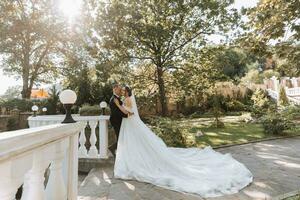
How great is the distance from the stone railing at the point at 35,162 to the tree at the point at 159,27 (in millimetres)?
9322

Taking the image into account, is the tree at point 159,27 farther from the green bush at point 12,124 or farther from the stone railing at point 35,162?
the stone railing at point 35,162

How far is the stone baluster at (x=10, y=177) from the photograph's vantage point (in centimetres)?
103

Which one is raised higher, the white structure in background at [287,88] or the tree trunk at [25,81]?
the tree trunk at [25,81]

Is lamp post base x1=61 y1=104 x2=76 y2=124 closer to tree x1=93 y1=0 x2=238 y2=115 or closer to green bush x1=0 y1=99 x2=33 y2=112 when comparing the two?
tree x1=93 y1=0 x2=238 y2=115

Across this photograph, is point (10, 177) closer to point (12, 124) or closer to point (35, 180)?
point (35, 180)

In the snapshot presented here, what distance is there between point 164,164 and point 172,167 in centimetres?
17

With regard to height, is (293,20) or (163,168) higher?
(293,20)

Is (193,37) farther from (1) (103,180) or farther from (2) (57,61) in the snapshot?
(2) (57,61)

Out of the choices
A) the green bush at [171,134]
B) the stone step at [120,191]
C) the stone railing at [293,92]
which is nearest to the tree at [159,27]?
the green bush at [171,134]

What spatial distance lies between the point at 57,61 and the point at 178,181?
20.6m

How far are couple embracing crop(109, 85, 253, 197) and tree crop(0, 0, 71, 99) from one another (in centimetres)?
1543

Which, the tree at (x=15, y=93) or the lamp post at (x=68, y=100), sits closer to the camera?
the lamp post at (x=68, y=100)

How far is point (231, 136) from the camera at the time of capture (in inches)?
388

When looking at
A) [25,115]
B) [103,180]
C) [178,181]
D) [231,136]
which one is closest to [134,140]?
[103,180]
